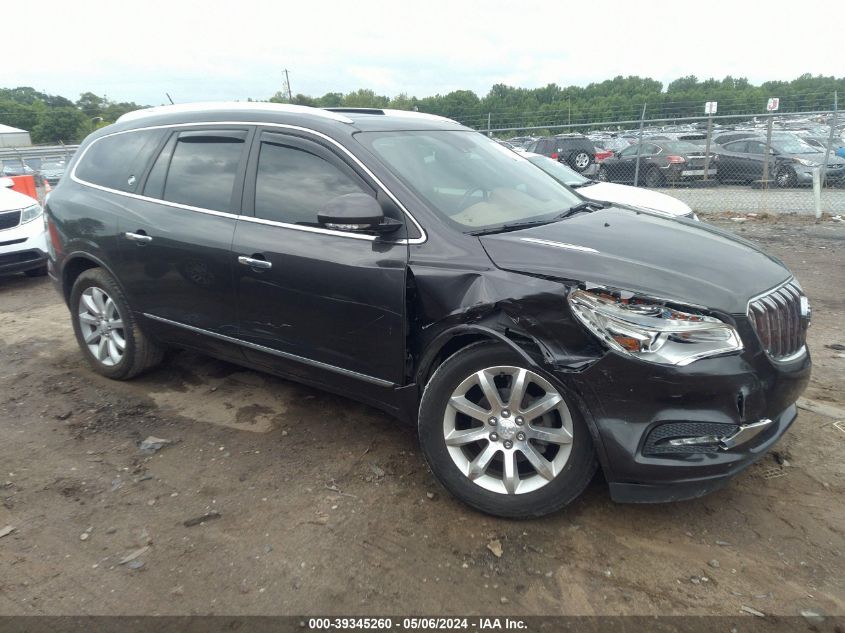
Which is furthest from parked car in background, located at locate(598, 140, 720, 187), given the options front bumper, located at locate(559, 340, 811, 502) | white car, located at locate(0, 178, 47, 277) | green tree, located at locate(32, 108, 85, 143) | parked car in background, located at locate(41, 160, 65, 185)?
green tree, located at locate(32, 108, 85, 143)

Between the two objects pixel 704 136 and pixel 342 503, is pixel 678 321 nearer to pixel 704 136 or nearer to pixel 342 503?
pixel 342 503

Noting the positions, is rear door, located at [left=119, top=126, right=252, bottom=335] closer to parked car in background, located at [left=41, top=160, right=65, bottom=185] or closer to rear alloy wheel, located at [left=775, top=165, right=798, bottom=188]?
rear alloy wheel, located at [left=775, top=165, right=798, bottom=188]

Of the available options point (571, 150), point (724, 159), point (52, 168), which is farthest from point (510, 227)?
point (52, 168)

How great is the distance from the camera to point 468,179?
3.54 metres

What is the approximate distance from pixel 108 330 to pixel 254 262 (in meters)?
1.78

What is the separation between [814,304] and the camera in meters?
6.09

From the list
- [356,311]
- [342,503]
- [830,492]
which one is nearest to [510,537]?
[342,503]

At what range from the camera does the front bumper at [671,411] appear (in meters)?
2.51

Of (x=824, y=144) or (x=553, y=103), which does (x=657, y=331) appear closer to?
(x=824, y=144)

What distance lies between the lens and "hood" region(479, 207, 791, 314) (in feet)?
8.61

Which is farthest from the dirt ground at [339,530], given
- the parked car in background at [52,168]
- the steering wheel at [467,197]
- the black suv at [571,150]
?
the parked car in background at [52,168]

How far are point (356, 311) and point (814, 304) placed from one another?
5062 millimetres

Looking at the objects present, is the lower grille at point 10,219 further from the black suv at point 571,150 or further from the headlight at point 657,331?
the black suv at point 571,150

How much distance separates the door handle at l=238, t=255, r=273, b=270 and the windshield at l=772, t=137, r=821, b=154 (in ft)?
52.5
